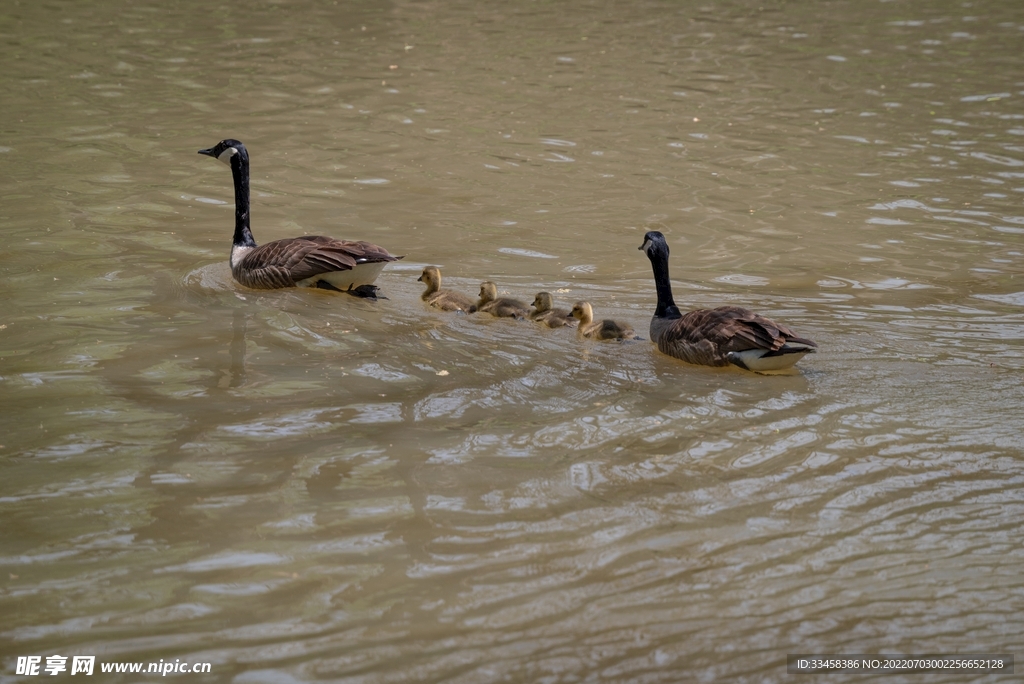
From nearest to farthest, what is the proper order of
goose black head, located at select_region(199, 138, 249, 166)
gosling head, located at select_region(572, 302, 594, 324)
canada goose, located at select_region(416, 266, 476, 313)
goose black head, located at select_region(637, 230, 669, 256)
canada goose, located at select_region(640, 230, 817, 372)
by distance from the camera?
canada goose, located at select_region(640, 230, 817, 372) → gosling head, located at select_region(572, 302, 594, 324) → goose black head, located at select_region(637, 230, 669, 256) → canada goose, located at select_region(416, 266, 476, 313) → goose black head, located at select_region(199, 138, 249, 166)

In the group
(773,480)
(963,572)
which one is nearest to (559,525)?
(773,480)

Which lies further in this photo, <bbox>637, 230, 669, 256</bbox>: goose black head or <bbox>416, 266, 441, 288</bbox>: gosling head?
<bbox>416, 266, 441, 288</bbox>: gosling head

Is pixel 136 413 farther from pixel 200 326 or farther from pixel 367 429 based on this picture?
pixel 200 326

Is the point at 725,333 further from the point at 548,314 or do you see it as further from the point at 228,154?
the point at 228,154

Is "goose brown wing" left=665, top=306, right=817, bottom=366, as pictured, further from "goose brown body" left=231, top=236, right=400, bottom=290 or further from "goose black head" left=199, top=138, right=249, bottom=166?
"goose black head" left=199, top=138, right=249, bottom=166

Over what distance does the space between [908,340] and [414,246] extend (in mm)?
5719

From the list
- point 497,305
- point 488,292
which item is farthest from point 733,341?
point 488,292

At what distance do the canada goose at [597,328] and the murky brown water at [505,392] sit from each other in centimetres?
15

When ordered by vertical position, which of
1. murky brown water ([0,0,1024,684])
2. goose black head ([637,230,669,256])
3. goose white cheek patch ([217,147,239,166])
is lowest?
murky brown water ([0,0,1024,684])

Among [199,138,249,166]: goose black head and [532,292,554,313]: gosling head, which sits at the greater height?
[199,138,249,166]: goose black head

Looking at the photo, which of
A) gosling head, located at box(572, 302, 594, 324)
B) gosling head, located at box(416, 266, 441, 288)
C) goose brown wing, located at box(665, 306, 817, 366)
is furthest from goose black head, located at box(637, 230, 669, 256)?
gosling head, located at box(416, 266, 441, 288)

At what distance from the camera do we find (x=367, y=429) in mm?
6824

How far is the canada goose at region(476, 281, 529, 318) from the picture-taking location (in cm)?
959

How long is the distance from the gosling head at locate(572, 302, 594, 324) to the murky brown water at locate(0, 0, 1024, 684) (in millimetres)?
246
